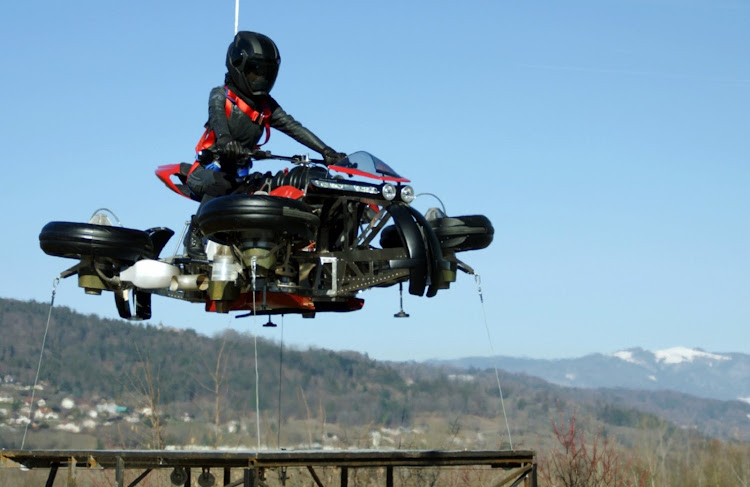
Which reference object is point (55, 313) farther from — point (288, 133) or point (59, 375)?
point (288, 133)

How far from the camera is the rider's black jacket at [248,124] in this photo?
1434cm

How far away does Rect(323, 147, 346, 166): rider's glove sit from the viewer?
14.9 metres

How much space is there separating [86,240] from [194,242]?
4.96 feet

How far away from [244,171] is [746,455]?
2337 centimetres

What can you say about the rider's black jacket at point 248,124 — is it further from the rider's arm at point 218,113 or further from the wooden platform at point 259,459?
the wooden platform at point 259,459

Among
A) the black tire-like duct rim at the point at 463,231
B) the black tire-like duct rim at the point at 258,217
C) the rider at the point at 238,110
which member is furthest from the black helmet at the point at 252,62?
the black tire-like duct rim at the point at 463,231

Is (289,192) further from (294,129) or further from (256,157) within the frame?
(294,129)

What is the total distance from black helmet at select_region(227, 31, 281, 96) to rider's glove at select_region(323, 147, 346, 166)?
1.17 metres

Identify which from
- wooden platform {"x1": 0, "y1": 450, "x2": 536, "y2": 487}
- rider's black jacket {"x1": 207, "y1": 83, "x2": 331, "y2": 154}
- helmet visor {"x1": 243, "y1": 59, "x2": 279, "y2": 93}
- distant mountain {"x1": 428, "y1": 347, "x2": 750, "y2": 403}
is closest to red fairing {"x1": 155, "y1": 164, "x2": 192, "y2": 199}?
rider's black jacket {"x1": 207, "y1": 83, "x2": 331, "y2": 154}

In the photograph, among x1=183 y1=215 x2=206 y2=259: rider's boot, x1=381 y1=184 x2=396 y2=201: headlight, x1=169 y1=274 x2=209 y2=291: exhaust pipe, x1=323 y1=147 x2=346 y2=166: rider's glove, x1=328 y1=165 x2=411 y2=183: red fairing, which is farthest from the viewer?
x1=183 y1=215 x2=206 y2=259: rider's boot

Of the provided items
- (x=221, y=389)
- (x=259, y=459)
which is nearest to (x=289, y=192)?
(x=259, y=459)

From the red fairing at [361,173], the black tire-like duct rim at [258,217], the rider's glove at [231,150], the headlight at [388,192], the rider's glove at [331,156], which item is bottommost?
the black tire-like duct rim at [258,217]

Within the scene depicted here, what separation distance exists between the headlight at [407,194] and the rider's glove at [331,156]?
1.66 meters

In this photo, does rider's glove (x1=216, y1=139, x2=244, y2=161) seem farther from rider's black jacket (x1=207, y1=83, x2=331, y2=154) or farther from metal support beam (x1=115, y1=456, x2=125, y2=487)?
metal support beam (x1=115, y1=456, x2=125, y2=487)
